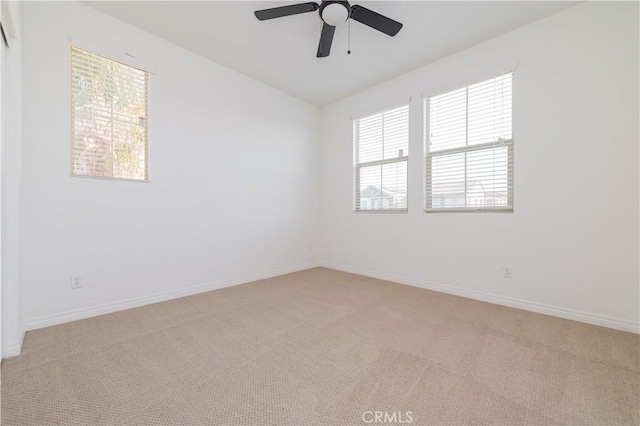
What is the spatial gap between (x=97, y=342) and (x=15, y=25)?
2189mm

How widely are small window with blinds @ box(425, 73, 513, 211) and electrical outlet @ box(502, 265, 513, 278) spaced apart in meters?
0.60

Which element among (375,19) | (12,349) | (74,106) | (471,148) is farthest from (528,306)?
(74,106)

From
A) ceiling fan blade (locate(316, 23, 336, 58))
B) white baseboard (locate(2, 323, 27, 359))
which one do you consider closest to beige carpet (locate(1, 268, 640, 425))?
white baseboard (locate(2, 323, 27, 359))

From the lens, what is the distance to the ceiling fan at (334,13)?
2.01 meters

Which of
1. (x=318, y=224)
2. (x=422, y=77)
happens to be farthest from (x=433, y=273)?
(x=422, y=77)

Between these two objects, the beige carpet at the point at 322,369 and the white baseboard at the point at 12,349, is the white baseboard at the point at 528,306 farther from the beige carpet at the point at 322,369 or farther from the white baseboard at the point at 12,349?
the white baseboard at the point at 12,349

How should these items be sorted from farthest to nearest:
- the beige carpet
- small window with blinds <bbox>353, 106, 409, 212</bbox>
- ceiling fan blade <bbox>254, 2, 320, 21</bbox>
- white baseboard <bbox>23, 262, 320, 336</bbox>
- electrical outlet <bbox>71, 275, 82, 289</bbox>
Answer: small window with blinds <bbox>353, 106, 409, 212</bbox>, electrical outlet <bbox>71, 275, 82, 289</bbox>, white baseboard <bbox>23, 262, 320, 336</bbox>, ceiling fan blade <bbox>254, 2, 320, 21</bbox>, the beige carpet

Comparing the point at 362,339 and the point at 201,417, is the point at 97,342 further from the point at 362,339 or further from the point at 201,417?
the point at 362,339

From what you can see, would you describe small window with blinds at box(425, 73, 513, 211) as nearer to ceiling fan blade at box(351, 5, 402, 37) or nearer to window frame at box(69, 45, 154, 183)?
ceiling fan blade at box(351, 5, 402, 37)

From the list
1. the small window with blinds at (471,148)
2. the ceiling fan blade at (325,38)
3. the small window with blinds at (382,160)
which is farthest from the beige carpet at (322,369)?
the ceiling fan blade at (325,38)

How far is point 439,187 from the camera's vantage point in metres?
3.23

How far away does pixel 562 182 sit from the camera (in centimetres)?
241

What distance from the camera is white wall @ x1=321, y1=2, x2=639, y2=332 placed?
7.09ft

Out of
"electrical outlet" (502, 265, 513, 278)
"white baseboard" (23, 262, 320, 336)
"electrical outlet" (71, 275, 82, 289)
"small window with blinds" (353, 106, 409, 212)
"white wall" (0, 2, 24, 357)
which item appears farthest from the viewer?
"small window with blinds" (353, 106, 409, 212)
